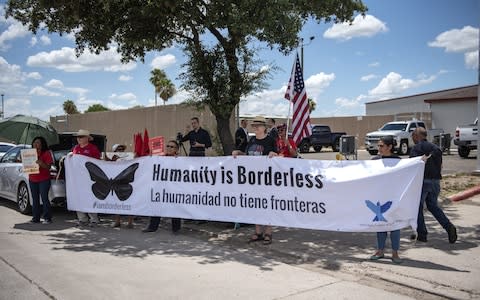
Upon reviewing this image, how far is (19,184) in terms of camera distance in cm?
1048

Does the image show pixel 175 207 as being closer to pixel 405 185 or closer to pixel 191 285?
pixel 191 285

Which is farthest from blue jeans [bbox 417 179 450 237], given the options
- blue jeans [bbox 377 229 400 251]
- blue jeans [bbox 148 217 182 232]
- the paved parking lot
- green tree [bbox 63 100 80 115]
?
green tree [bbox 63 100 80 115]

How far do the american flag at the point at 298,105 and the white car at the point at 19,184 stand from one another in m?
5.18

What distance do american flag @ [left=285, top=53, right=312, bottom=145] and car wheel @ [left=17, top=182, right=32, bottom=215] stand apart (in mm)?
6125

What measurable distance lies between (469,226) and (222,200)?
14.8 feet

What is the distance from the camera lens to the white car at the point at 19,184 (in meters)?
9.58

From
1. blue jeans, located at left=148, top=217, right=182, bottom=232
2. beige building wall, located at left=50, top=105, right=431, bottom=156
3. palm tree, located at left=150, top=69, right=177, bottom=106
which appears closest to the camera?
blue jeans, located at left=148, top=217, right=182, bottom=232

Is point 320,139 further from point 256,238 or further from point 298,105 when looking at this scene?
point 256,238

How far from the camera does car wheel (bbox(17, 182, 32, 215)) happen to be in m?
10.1

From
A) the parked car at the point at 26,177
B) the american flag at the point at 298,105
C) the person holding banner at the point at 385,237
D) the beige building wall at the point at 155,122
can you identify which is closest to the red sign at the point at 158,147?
the parked car at the point at 26,177

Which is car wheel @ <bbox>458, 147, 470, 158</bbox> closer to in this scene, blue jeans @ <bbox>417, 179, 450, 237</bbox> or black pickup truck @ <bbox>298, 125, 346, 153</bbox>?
black pickup truck @ <bbox>298, 125, 346, 153</bbox>

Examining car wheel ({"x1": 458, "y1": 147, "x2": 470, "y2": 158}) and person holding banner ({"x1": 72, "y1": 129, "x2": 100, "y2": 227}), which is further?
car wheel ({"x1": 458, "y1": 147, "x2": 470, "y2": 158})

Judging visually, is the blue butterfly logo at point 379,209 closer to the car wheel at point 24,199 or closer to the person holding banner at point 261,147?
the person holding banner at point 261,147

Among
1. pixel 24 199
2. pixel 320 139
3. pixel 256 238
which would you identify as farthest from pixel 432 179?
pixel 320 139
